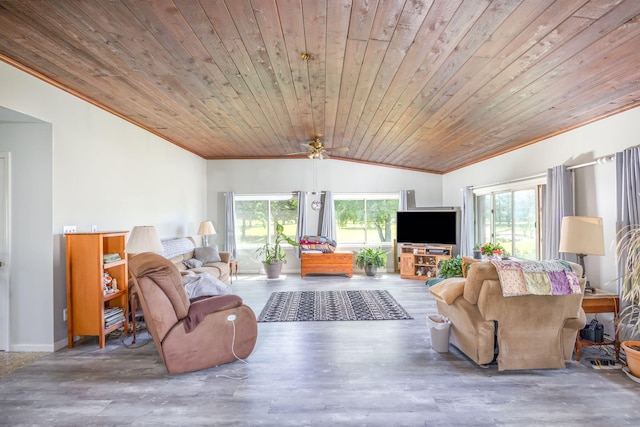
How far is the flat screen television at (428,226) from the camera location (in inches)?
266

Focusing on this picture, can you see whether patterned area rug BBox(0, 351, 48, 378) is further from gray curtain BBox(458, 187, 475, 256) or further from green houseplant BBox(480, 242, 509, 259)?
gray curtain BBox(458, 187, 475, 256)

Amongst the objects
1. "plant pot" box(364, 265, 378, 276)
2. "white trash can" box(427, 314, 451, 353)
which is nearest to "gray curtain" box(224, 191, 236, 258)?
"plant pot" box(364, 265, 378, 276)

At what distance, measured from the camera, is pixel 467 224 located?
6391 millimetres

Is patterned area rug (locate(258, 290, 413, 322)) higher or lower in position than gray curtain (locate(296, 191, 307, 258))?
lower

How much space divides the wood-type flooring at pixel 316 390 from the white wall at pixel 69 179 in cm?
49

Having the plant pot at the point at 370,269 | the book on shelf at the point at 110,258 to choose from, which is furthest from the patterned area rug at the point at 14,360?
the plant pot at the point at 370,269

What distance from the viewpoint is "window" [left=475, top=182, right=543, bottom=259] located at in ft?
15.4

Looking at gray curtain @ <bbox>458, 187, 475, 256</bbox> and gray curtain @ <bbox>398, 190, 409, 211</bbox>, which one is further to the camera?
gray curtain @ <bbox>398, 190, 409, 211</bbox>

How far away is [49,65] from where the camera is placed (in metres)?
2.85

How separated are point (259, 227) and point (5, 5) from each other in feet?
19.9

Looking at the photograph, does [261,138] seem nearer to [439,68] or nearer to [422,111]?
[422,111]

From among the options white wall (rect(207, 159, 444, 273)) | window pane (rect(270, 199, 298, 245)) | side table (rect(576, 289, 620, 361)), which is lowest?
side table (rect(576, 289, 620, 361))

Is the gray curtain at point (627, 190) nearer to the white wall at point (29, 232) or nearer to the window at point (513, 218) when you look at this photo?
the window at point (513, 218)

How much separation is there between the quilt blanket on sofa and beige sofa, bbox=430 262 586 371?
0.08m
